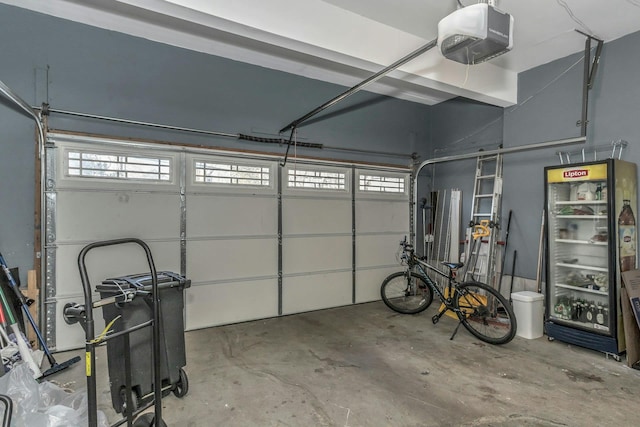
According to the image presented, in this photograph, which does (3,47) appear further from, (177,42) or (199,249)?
(199,249)

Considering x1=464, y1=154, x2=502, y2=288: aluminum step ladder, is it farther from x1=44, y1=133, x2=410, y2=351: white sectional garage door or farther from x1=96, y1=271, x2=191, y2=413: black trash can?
x1=96, y1=271, x2=191, y2=413: black trash can

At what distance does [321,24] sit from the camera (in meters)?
3.01

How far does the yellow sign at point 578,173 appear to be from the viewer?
130 inches

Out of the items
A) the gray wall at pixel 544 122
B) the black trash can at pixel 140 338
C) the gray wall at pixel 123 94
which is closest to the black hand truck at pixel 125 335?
the black trash can at pixel 140 338

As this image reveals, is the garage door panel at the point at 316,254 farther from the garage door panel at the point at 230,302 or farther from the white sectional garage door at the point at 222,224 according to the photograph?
the garage door panel at the point at 230,302

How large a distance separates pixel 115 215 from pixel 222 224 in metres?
1.19

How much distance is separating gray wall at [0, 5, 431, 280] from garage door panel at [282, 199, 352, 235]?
2.54 feet

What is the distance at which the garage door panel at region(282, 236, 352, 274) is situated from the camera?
468 cm

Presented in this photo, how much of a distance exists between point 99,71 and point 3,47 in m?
0.79

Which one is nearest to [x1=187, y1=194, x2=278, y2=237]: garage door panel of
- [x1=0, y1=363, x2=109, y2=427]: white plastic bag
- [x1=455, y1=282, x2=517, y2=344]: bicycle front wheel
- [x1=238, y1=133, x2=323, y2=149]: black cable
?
[x1=238, y1=133, x2=323, y2=149]: black cable

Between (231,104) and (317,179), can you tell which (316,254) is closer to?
(317,179)

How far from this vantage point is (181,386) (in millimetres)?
2348

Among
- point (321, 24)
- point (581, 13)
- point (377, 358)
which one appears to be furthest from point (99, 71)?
point (581, 13)

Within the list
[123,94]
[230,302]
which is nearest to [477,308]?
[230,302]
